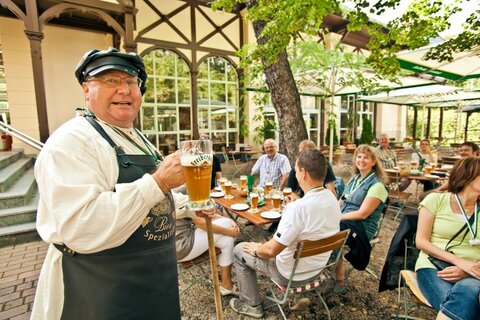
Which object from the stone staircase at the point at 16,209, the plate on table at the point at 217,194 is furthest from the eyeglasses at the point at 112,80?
the stone staircase at the point at 16,209

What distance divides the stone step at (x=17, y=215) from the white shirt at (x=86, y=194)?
413 cm

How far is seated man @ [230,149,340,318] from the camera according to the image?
2.12 m

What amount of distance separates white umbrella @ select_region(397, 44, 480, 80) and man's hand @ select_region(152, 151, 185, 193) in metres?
4.30

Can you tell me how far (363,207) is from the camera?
2842 mm

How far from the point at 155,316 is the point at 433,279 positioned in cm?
212

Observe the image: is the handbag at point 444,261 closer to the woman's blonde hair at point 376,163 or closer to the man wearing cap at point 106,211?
the woman's blonde hair at point 376,163

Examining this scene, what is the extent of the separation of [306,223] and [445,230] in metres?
1.20

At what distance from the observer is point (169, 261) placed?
4.08 ft

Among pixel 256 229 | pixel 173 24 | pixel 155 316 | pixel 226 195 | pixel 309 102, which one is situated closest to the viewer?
pixel 155 316

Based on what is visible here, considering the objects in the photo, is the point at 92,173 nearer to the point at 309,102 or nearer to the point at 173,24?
the point at 173,24

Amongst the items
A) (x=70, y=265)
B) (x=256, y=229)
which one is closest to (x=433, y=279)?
(x=70, y=265)

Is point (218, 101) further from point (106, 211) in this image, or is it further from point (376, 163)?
point (106, 211)

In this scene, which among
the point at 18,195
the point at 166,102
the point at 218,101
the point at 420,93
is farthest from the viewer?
the point at 218,101

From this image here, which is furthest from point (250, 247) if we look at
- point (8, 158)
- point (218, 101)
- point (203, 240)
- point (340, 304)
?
point (218, 101)
